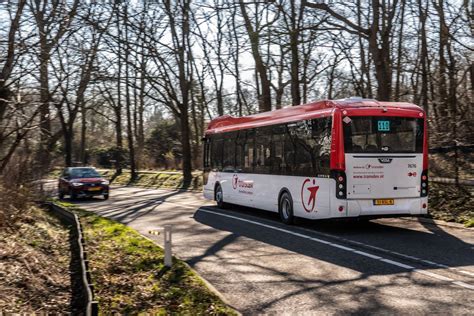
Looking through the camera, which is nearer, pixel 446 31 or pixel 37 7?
pixel 37 7

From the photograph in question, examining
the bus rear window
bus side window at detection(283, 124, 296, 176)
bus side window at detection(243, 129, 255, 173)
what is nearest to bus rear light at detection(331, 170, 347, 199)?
the bus rear window

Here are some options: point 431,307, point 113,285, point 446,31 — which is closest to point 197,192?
point 446,31

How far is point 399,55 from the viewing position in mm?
29719

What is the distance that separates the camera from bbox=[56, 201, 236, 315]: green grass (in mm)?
7172

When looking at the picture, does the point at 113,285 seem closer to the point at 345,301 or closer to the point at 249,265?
the point at 249,265

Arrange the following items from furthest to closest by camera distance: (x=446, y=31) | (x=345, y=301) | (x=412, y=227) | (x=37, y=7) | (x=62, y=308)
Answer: (x=446, y=31) → (x=412, y=227) → (x=37, y=7) → (x=62, y=308) → (x=345, y=301)

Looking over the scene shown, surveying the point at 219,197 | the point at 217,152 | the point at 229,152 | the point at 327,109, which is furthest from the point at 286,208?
the point at 217,152

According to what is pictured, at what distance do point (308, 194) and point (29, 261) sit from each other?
269 inches

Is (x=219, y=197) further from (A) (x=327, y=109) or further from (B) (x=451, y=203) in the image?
(A) (x=327, y=109)

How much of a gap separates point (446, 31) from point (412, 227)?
10136 mm

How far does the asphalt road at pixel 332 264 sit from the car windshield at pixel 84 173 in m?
13.3

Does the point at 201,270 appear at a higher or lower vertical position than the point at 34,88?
lower

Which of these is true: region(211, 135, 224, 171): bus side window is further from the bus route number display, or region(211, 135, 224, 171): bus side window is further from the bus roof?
the bus route number display

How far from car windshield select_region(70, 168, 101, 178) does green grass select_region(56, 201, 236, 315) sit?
16467mm
